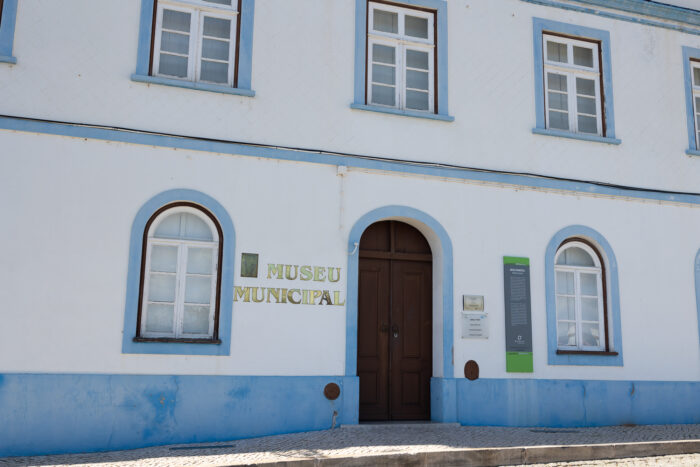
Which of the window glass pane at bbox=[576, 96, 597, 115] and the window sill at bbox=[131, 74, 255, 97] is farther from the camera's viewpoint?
the window glass pane at bbox=[576, 96, 597, 115]

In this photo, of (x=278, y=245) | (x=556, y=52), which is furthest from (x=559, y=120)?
(x=278, y=245)

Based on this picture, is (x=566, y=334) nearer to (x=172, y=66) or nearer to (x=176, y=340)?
(x=176, y=340)

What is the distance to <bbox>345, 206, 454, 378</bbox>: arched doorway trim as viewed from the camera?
9.12m

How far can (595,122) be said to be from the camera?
11109mm

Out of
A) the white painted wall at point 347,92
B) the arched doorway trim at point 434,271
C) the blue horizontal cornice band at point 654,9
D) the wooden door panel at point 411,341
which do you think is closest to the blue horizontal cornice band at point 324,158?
the white painted wall at point 347,92

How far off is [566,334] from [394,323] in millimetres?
2619

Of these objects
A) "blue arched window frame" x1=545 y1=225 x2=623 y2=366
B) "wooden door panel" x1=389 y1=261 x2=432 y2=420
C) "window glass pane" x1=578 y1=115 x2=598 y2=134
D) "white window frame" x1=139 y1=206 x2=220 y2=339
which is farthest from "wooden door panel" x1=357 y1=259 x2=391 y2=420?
"window glass pane" x1=578 y1=115 x2=598 y2=134

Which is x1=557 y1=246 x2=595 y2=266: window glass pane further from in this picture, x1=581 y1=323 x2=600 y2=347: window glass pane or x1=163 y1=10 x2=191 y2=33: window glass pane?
x1=163 y1=10 x2=191 y2=33: window glass pane

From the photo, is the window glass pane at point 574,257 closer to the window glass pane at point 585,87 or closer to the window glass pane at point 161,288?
the window glass pane at point 585,87

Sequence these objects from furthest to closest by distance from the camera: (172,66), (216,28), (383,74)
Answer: (383,74) → (216,28) → (172,66)

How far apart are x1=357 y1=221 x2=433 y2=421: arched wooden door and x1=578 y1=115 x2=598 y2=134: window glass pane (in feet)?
10.7

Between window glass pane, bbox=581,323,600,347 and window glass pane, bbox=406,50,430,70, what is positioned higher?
window glass pane, bbox=406,50,430,70

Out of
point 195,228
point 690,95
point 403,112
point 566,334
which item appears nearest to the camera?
point 195,228

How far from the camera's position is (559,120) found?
1089 cm
